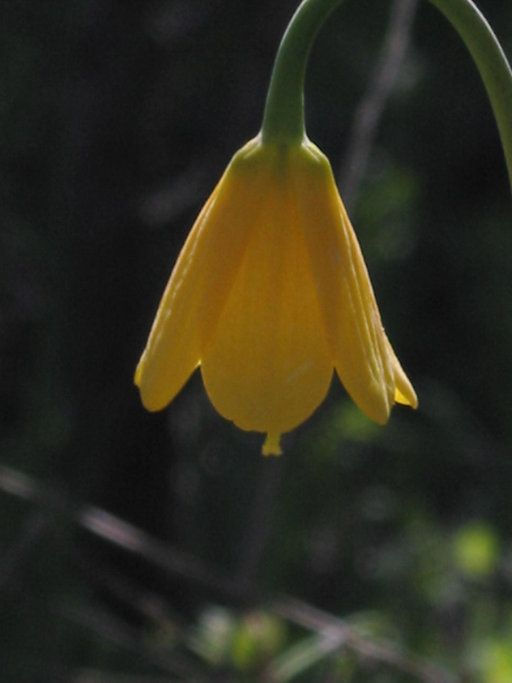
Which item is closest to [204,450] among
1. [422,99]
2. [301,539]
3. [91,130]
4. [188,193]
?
[301,539]

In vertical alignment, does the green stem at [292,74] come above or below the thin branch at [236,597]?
above

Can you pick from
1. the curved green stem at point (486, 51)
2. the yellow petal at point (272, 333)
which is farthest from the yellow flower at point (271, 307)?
the curved green stem at point (486, 51)

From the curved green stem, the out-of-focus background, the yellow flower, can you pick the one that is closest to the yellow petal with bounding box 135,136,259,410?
the yellow flower

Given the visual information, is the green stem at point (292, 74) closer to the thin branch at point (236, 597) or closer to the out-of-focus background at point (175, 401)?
the thin branch at point (236, 597)

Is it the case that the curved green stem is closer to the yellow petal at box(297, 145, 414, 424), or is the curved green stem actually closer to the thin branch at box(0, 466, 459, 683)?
the yellow petal at box(297, 145, 414, 424)

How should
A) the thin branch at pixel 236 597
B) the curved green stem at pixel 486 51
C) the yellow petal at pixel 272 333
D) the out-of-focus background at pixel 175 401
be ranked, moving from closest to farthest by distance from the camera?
1. the curved green stem at pixel 486 51
2. the yellow petal at pixel 272 333
3. the thin branch at pixel 236 597
4. the out-of-focus background at pixel 175 401
